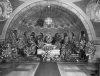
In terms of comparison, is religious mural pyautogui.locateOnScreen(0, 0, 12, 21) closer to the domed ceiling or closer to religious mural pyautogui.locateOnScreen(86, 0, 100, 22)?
the domed ceiling

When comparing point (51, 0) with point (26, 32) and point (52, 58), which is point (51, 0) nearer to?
point (52, 58)

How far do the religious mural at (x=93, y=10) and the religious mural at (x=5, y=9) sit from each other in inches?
298

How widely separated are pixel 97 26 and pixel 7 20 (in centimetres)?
881

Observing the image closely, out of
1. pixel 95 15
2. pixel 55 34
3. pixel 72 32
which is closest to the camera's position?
pixel 95 15

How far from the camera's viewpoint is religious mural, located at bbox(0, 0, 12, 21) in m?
12.6

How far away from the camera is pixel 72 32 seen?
17859mm

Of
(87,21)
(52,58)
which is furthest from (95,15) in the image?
(52,58)

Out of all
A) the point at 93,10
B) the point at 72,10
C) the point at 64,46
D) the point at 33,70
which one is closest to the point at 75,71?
the point at 33,70

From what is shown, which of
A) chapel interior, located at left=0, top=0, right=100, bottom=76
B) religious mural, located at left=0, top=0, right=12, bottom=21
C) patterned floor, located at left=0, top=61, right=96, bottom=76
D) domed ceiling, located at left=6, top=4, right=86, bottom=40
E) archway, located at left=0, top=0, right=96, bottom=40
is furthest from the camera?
domed ceiling, located at left=6, top=4, right=86, bottom=40

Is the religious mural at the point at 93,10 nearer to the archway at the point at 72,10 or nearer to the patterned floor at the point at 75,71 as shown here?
the archway at the point at 72,10

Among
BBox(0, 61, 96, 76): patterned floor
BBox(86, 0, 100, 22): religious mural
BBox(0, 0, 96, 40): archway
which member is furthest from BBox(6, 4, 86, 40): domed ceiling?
BBox(0, 61, 96, 76): patterned floor

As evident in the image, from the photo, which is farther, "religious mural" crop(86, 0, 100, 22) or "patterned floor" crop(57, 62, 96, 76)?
"religious mural" crop(86, 0, 100, 22)

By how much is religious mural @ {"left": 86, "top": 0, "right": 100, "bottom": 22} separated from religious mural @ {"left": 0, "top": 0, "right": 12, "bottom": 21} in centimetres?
758

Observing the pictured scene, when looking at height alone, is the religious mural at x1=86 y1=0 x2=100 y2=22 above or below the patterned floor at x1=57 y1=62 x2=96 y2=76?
above
